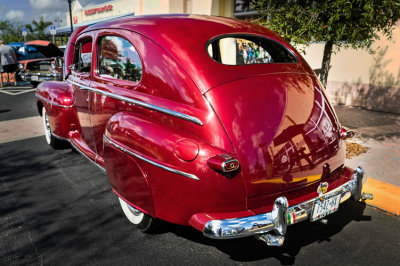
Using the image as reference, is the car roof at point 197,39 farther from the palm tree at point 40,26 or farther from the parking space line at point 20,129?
the palm tree at point 40,26

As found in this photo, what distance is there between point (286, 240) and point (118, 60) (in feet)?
7.64

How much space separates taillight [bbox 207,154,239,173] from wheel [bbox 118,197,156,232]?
999mm

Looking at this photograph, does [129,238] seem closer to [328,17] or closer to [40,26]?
[328,17]

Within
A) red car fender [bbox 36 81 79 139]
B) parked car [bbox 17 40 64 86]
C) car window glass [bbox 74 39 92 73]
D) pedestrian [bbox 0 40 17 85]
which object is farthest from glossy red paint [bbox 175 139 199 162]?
pedestrian [bbox 0 40 17 85]

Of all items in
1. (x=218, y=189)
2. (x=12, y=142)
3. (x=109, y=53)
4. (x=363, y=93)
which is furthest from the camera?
(x=363, y=93)

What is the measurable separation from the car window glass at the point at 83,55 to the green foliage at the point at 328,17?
8.50 ft

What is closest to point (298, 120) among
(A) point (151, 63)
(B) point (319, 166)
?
(B) point (319, 166)

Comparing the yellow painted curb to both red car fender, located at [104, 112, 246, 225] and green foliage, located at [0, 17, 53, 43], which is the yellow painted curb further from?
green foliage, located at [0, 17, 53, 43]

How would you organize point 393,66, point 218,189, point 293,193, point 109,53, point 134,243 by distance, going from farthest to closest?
point 393,66, point 109,53, point 134,243, point 293,193, point 218,189

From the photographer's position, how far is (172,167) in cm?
218

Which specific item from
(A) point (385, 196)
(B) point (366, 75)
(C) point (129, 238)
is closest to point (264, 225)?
(C) point (129, 238)

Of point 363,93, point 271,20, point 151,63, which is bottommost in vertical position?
point 363,93

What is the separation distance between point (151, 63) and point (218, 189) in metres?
1.17

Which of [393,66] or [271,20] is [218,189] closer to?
[271,20]
